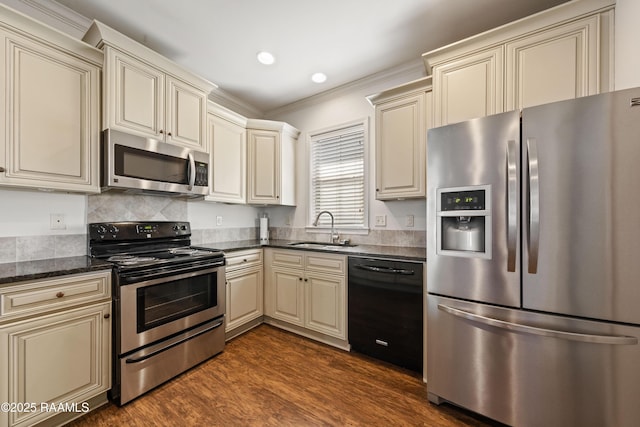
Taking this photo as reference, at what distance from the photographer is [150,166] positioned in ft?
6.98

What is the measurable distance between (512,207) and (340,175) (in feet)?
6.75

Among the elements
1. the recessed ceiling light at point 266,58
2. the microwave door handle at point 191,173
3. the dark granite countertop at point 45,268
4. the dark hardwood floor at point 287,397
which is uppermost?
the recessed ceiling light at point 266,58

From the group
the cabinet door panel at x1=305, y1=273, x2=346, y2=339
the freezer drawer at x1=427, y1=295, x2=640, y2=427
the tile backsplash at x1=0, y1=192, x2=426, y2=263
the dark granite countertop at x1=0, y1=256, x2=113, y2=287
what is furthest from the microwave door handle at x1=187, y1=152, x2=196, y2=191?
the freezer drawer at x1=427, y1=295, x2=640, y2=427

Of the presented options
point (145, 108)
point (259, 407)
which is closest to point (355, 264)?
point (259, 407)

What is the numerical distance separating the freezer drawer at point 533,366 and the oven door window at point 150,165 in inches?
91.1

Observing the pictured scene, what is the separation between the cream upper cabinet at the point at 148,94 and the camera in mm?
1921

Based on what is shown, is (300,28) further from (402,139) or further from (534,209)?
(534,209)

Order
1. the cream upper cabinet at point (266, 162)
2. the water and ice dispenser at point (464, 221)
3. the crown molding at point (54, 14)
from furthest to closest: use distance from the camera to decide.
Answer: the cream upper cabinet at point (266, 162) < the crown molding at point (54, 14) < the water and ice dispenser at point (464, 221)

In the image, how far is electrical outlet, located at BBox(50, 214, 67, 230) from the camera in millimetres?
1944

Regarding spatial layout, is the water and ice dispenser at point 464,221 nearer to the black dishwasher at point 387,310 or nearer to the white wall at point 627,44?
the black dishwasher at point 387,310

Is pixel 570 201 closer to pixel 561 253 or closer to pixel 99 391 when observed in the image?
pixel 561 253

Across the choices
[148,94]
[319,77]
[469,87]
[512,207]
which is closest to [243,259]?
[148,94]

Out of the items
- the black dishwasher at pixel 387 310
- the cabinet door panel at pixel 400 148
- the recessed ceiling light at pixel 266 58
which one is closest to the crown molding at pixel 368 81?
the cabinet door panel at pixel 400 148

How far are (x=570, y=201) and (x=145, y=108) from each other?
9.56ft
